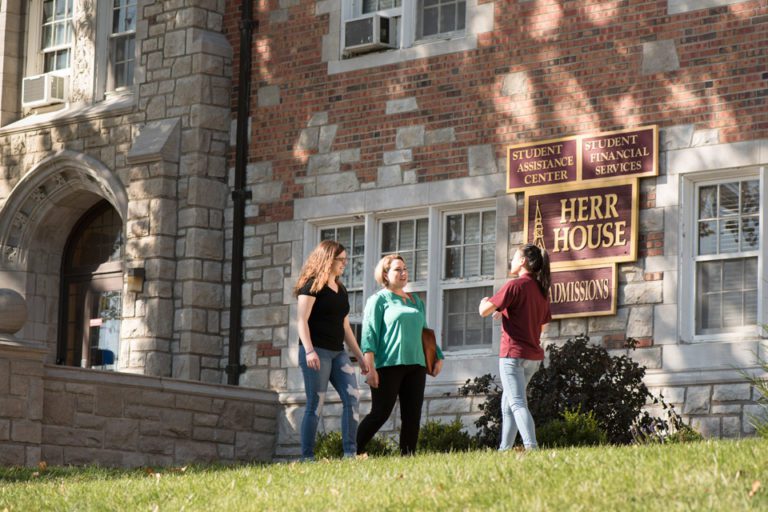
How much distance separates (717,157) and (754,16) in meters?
1.30

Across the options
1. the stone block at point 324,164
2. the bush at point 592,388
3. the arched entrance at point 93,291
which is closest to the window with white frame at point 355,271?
the stone block at point 324,164

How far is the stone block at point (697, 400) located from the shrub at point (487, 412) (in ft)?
5.55

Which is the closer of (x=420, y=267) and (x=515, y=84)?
(x=515, y=84)

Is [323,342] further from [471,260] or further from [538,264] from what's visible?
[471,260]

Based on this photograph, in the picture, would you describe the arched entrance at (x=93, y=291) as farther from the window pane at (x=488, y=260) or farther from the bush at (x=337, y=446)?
the window pane at (x=488, y=260)

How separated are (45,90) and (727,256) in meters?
9.28

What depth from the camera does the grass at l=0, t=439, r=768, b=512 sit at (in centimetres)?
836

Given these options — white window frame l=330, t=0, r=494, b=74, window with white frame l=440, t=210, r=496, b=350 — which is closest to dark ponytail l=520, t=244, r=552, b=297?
window with white frame l=440, t=210, r=496, b=350

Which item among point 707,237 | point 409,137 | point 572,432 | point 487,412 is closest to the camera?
point 572,432

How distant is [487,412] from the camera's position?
14.7 meters

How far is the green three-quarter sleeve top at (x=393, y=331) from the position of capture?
12273 mm

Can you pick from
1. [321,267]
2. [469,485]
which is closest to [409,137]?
[321,267]

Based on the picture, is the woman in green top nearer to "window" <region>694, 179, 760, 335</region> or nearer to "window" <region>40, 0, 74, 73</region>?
"window" <region>694, 179, 760, 335</region>

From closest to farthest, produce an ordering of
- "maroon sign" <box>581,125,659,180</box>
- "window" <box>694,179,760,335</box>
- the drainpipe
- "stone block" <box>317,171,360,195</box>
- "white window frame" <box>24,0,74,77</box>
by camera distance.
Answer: "window" <box>694,179,760,335</box> → "maroon sign" <box>581,125,659,180</box> → "stone block" <box>317,171,360,195</box> → the drainpipe → "white window frame" <box>24,0,74,77</box>
